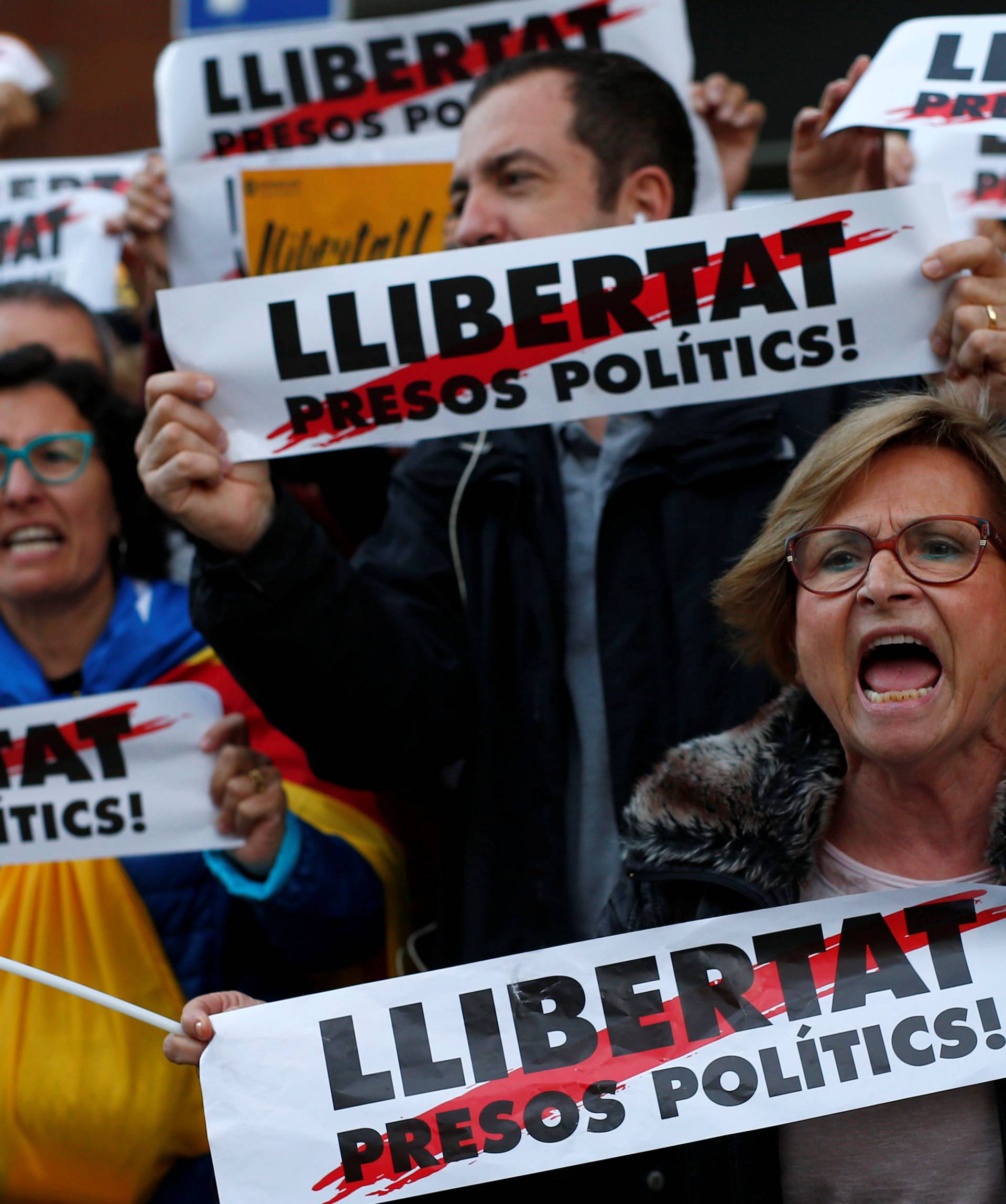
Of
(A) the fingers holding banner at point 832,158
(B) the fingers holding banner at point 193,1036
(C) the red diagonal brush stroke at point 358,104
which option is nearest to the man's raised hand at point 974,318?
(A) the fingers holding banner at point 832,158

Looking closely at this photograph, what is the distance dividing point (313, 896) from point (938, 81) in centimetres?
165

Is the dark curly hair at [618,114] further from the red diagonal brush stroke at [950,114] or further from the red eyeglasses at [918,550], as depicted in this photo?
the red eyeglasses at [918,550]

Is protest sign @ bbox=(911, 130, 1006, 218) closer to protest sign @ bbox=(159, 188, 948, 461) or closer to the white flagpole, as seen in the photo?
protest sign @ bbox=(159, 188, 948, 461)

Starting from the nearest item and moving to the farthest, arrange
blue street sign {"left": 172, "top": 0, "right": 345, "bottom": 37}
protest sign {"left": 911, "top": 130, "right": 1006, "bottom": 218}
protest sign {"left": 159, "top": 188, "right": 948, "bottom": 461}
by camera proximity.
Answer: protest sign {"left": 159, "top": 188, "right": 948, "bottom": 461}
protest sign {"left": 911, "top": 130, "right": 1006, "bottom": 218}
blue street sign {"left": 172, "top": 0, "right": 345, "bottom": 37}

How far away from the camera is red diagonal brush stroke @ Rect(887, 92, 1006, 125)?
2.35m

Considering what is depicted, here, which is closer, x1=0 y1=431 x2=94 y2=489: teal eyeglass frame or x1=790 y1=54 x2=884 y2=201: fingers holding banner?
x1=790 y1=54 x2=884 y2=201: fingers holding banner

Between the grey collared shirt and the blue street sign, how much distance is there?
7.16 ft

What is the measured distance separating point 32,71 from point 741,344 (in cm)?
299

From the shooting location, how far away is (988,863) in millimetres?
1991

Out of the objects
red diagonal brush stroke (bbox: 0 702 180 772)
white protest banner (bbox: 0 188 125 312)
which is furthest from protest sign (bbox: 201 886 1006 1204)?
white protest banner (bbox: 0 188 125 312)

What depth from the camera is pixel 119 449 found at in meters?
3.12

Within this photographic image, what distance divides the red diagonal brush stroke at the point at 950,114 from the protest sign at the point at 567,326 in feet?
0.53

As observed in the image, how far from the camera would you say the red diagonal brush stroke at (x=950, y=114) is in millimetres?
2348

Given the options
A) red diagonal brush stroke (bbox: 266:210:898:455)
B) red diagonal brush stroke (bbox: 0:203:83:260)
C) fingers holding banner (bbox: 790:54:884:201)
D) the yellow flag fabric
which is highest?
red diagonal brush stroke (bbox: 0:203:83:260)
